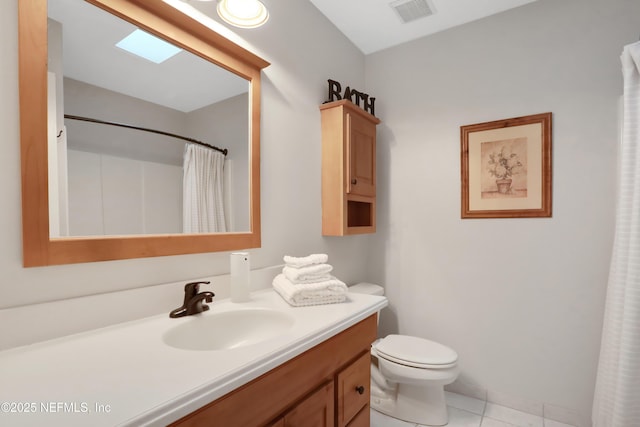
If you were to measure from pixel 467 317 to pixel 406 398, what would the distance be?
0.66m

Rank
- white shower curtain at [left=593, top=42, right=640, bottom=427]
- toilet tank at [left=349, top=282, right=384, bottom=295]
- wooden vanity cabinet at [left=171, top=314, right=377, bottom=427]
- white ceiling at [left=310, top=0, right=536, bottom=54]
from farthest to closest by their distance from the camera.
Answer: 1. toilet tank at [left=349, top=282, right=384, bottom=295]
2. white ceiling at [left=310, top=0, right=536, bottom=54]
3. white shower curtain at [left=593, top=42, right=640, bottom=427]
4. wooden vanity cabinet at [left=171, top=314, right=377, bottom=427]

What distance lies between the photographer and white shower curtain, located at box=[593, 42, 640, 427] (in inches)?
52.4

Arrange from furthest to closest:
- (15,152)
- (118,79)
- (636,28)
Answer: (636,28) < (118,79) < (15,152)

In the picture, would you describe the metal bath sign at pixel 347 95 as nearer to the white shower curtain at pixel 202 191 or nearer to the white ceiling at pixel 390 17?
the white ceiling at pixel 390 17

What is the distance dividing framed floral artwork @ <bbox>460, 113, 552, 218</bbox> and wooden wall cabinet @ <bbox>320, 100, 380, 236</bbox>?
0.71 meters

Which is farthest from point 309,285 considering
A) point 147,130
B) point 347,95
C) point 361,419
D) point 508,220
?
point 508,220

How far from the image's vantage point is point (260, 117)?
1.46 m

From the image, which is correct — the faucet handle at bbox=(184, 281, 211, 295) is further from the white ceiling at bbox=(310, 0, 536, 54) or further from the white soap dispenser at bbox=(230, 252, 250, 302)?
the white ceiling at bbox=(310, 0, 536, 54)

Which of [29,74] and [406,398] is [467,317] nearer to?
[406,398]

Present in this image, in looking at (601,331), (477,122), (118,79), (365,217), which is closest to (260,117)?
(118,79)

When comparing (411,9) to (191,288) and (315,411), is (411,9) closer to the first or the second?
(191,288)

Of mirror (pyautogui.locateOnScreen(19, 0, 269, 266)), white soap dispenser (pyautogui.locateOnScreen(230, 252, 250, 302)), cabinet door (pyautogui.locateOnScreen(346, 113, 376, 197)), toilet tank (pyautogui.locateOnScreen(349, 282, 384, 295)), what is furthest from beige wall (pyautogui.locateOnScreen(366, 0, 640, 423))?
white soap dispenser (pyautogui.locateOnScreen(230, 252, 250, 302))

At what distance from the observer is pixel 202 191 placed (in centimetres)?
123

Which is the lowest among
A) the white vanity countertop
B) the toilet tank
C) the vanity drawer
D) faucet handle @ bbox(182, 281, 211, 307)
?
the vanity drawer
